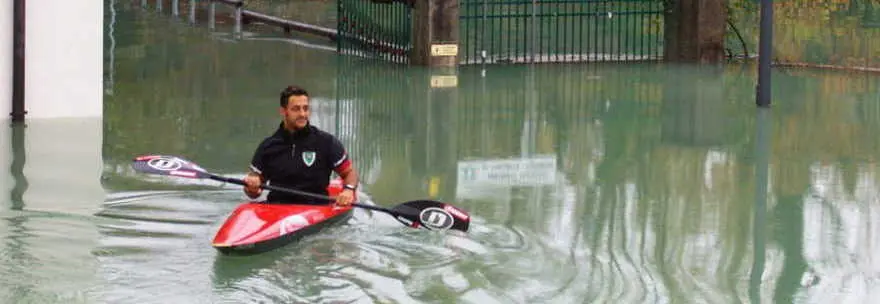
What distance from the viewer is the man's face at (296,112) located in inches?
448

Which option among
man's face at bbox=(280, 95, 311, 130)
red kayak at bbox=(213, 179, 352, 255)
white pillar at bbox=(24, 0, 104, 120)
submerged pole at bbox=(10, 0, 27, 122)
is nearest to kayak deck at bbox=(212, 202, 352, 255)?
red kayak at bbox=(213, 179, 352, 255)

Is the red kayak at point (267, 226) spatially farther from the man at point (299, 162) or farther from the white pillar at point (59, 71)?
the white pillar at point (59, 71)

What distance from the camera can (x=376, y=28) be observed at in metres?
26.6

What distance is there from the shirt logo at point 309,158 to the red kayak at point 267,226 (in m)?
0.30

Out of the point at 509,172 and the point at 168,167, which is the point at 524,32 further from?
the point at 168,167

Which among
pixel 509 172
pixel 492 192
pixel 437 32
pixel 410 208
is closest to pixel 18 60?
pixel 509 172

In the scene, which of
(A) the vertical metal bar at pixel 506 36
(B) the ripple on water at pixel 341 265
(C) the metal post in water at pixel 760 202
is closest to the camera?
(B) the ripple on water at pixel 341 265

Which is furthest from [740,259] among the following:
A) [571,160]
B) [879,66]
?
[879,66]

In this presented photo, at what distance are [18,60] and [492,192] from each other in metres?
5.91

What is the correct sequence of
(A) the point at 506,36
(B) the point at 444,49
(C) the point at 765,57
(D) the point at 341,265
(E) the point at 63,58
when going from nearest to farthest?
(D) the point at 341,265 < (E) the point at 63,58 < (C) the point at 765,57 < (B) the point at 444,49 < (A) the point at 506,36

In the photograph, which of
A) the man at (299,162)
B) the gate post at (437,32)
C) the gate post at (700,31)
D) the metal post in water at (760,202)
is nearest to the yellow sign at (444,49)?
the gate post at (437,32)

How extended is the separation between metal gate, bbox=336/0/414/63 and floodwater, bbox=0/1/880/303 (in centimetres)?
201

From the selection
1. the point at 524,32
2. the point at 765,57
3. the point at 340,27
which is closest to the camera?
the point at 765,57

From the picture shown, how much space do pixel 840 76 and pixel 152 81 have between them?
9.02 meters
